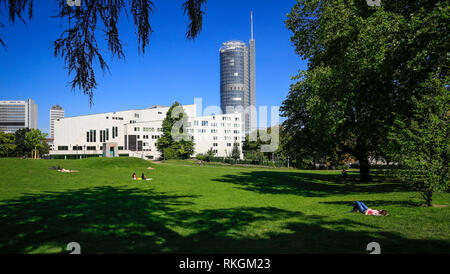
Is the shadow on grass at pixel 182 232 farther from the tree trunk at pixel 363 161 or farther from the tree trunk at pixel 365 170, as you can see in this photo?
the tree trunk at pixel 365 170

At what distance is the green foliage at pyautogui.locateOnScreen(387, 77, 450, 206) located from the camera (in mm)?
10055

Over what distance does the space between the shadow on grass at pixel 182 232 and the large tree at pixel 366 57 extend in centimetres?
976

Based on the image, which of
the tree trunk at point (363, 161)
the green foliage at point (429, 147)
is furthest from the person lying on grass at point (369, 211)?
the tree trunk at point (363, 161)

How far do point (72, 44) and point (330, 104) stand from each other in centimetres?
1712

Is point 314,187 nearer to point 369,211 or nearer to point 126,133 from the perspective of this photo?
point 369,211

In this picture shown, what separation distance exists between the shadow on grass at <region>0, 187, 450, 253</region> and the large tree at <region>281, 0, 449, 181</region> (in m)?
9.76

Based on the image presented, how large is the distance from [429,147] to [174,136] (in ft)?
207

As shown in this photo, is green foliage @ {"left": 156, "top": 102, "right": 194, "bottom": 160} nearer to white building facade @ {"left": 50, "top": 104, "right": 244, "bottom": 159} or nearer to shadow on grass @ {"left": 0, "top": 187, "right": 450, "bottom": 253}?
white building facade @ {"left": 50, "top": 104, "right": 244, "bottom": 159}

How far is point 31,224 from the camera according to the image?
25.8ft

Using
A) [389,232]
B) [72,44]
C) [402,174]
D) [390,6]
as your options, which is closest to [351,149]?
[390,6]

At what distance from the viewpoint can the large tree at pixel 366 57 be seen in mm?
12828

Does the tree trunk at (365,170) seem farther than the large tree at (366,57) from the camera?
Yes
